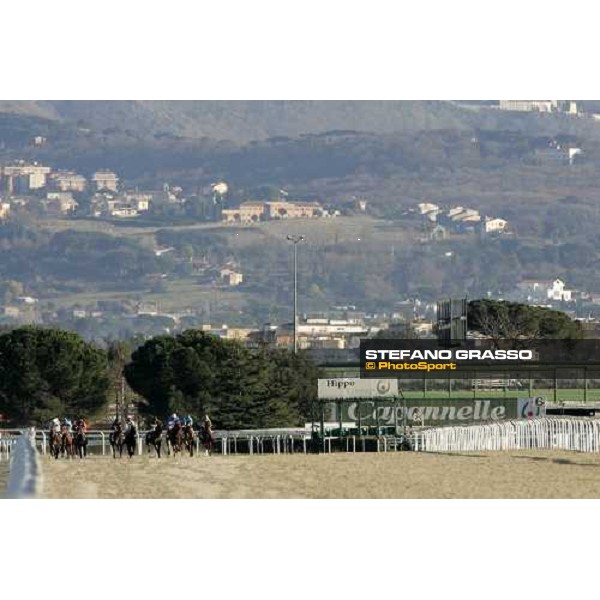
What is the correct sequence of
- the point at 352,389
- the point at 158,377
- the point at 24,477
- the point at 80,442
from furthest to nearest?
the point at 158,377 < the point at 352,389 < the point at 80,442 < the point at 24,477

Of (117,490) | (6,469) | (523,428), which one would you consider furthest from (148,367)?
(117,490)

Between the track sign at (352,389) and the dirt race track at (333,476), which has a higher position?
the track sign at (352,389)

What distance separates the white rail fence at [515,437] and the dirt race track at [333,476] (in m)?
2.53

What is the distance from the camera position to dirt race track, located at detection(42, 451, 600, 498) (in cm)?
3588

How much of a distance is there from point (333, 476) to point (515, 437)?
1281 centimetres

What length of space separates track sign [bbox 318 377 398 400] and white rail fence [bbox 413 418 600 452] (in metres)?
11.3

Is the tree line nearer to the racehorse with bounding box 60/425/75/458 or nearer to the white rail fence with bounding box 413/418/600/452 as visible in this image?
the white rail fence with bounding box 413/418/600/452

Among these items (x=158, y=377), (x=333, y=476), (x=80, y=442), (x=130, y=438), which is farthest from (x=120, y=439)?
(x=158, y=377)

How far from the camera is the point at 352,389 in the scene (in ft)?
212

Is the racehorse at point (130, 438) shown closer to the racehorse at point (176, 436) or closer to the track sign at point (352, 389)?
the racehorse at point (176, 436)

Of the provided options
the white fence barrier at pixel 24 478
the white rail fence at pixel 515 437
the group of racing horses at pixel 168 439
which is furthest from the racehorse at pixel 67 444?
the white fence barrier at pixel 24 478

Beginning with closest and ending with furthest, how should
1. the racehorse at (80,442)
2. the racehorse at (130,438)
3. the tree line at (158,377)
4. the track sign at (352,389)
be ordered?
the racehorse at (130,438) → the racehorse at (80,442) → the track sign at (352,389) → the tree line at (158,377)

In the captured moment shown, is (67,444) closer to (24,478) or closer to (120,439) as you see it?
(120,439)

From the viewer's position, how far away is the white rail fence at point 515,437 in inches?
2007
